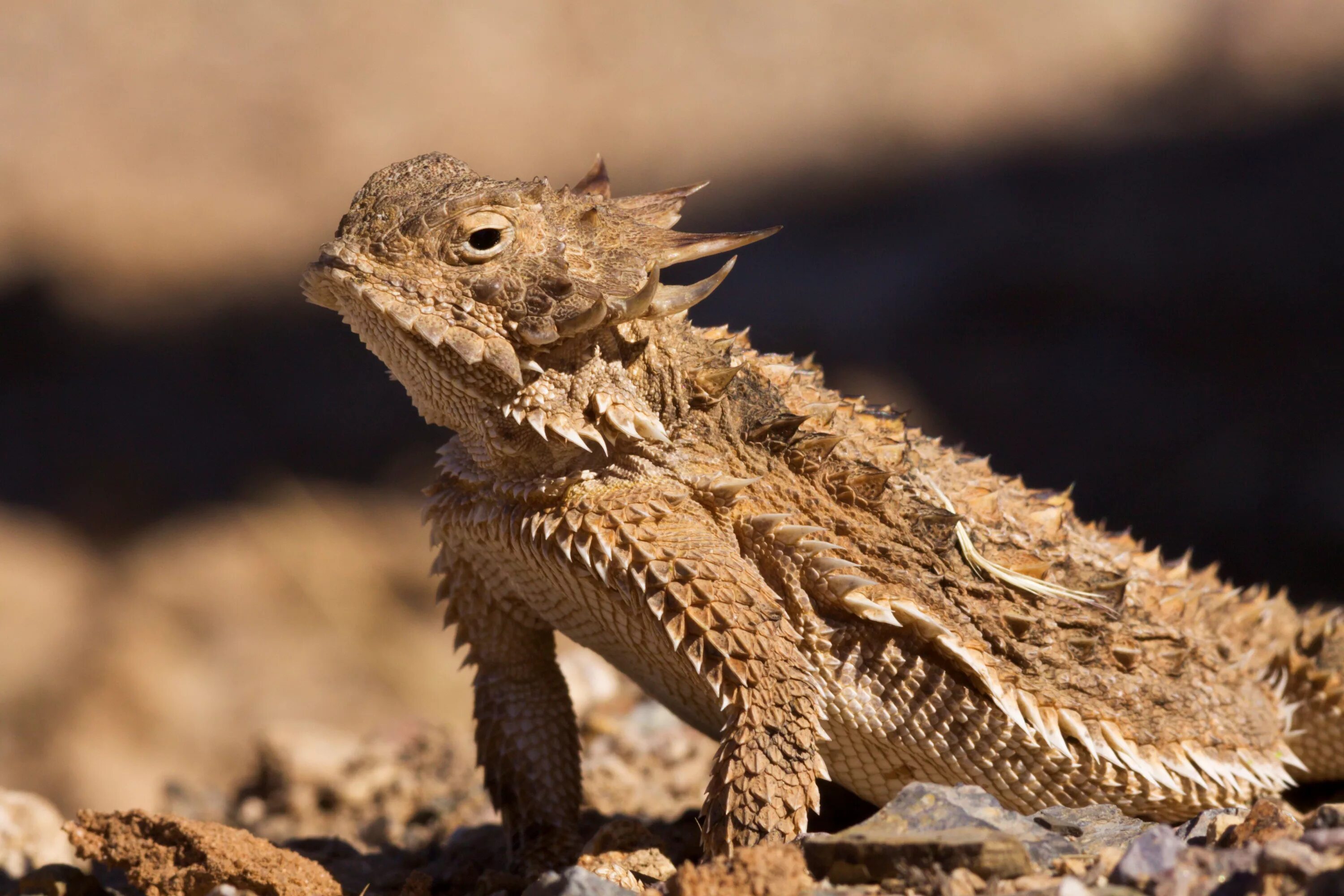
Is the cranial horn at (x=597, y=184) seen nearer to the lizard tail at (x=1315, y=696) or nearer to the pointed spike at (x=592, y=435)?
the pointed spike at (x=592, y=435)

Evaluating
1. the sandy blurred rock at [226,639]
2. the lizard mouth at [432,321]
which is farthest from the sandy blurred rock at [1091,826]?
the sandy blurred rock at [226,639]

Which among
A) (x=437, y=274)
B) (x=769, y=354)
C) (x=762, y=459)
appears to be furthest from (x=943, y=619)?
(x=437, y=274)

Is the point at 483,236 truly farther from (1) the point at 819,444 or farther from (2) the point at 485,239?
(1) the point at 819,444

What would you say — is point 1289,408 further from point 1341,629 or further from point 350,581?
point 350,581

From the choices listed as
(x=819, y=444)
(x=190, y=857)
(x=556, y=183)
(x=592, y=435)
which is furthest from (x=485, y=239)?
(x=556, y=183)

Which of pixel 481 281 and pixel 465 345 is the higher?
pixel 481 281

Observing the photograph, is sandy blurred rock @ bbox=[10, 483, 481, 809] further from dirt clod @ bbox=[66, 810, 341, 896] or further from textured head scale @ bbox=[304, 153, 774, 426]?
textured head scale @ bbox=[304, 153, 774, 426]

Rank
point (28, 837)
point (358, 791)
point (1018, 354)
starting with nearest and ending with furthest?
point (28, 837) < point (358, 791) < point (1018, 354)
